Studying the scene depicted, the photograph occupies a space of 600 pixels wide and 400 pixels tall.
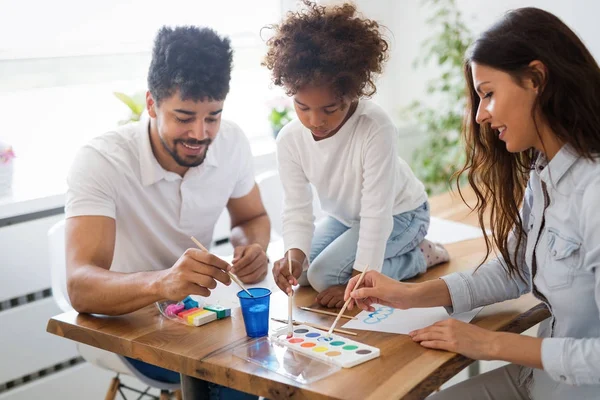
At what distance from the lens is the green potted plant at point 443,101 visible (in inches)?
148

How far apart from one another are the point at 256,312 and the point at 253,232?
860mm

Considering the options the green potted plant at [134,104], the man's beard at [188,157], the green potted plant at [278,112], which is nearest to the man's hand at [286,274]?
the man's beard at [188,157]

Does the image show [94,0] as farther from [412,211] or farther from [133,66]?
[412,211]

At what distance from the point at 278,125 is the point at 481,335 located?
206cm

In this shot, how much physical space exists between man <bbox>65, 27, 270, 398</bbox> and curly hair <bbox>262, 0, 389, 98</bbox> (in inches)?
11.8

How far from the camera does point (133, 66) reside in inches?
123

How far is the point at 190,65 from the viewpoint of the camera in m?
2.02

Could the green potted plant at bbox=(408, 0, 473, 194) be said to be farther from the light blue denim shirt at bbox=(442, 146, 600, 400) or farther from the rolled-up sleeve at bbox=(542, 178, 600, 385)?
the rolled-up sleeve at bbox=(542, 178, 600, 385)

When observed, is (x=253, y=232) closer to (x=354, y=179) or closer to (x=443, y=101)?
(x=354, y=179)

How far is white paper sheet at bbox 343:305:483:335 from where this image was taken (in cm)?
159

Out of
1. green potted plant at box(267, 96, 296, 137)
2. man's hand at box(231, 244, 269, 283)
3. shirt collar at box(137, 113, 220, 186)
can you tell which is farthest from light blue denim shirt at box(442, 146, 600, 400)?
green potted plant at box(267, 96, 296, 137)

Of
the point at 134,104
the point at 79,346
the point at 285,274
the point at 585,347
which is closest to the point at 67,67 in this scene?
the point at 134,104

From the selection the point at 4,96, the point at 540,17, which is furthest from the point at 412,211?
the point at 4,96

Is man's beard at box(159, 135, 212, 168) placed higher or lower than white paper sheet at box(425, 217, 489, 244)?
higher
